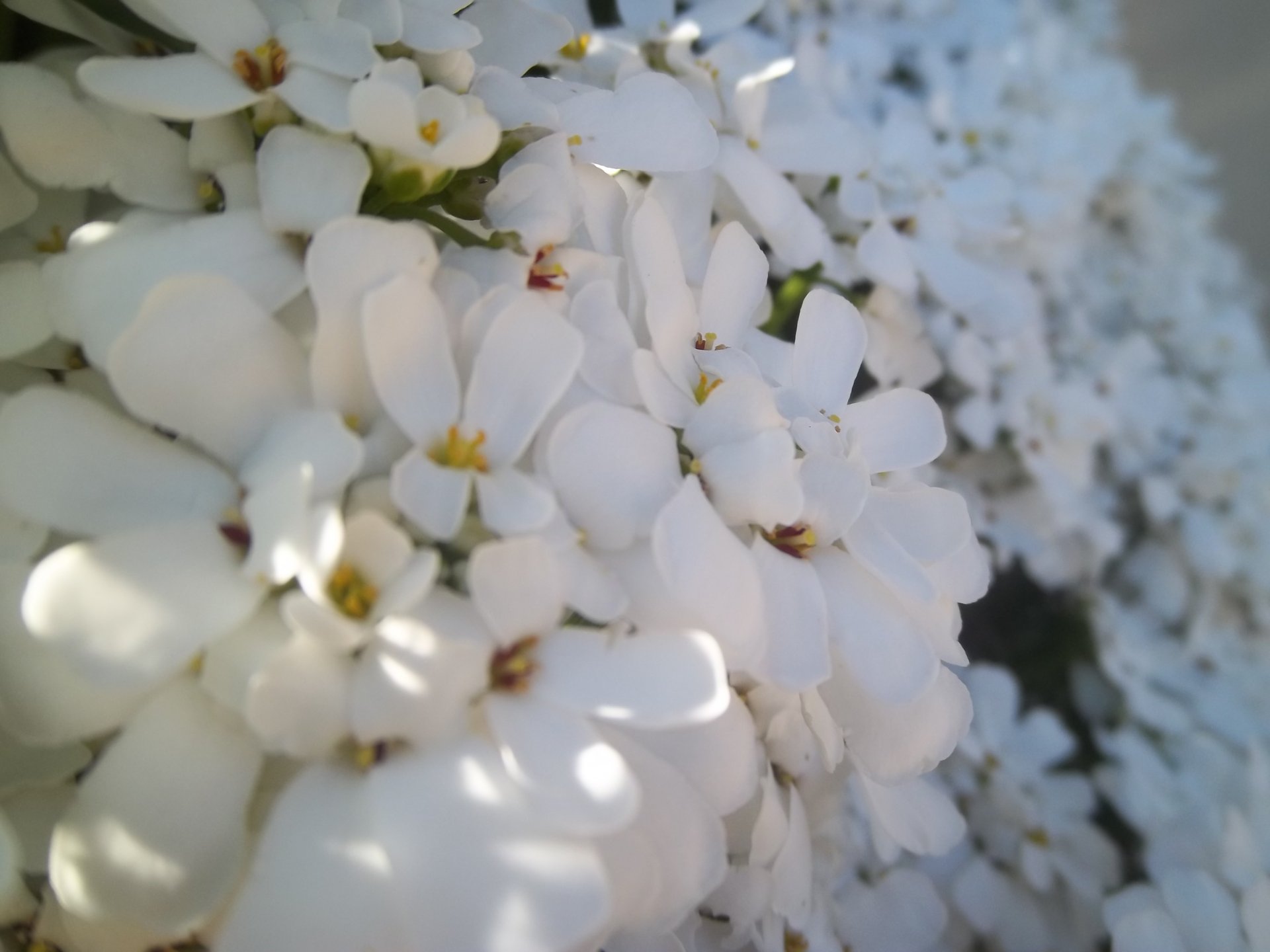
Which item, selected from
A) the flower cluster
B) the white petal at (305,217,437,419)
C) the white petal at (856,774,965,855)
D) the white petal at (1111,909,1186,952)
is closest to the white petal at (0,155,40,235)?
the flower cluster

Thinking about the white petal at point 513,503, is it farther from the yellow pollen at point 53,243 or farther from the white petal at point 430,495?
the yellow pollen at point 53,243

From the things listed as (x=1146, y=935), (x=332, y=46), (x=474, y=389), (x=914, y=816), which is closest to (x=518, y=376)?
(x=474, y=389)

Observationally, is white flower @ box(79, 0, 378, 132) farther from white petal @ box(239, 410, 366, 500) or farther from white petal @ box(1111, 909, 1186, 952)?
white petal @ box(1111, 909, 1186, 952)

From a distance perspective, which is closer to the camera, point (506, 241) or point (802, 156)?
point (506, 241)

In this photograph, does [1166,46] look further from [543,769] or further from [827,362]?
[543,769]

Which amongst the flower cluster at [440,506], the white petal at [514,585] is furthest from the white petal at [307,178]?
the white petal at [514,585]

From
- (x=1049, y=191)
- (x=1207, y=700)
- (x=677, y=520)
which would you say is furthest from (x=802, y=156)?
(x=1207, y=700)
